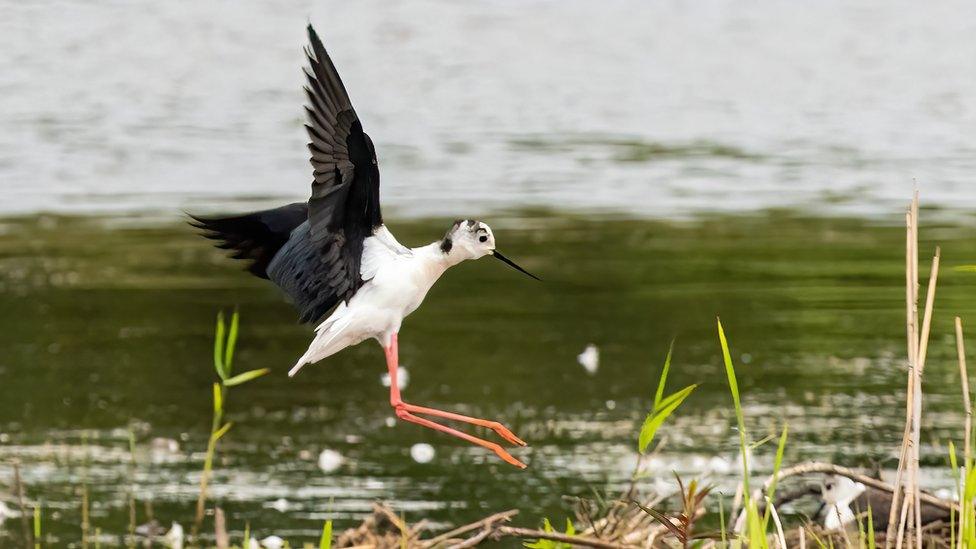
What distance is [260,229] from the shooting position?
406cm

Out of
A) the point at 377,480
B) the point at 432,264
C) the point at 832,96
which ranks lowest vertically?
the point at 377,480

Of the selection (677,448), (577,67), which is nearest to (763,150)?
(577,67)

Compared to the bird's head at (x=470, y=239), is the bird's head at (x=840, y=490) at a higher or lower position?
lower

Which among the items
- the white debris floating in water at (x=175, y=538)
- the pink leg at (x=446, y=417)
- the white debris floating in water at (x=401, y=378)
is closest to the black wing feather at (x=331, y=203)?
the pink leg at (x=446, y=417)

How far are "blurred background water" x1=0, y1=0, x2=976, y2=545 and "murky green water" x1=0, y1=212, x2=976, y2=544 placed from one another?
0.02 metres

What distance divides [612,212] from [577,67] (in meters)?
8.01

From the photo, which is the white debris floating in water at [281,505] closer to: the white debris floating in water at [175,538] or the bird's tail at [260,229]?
the white debris floating in water at [175,538]

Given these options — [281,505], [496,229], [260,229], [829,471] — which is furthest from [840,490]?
[496,229]

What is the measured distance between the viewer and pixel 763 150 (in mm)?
16641

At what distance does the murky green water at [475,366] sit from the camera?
656 cm

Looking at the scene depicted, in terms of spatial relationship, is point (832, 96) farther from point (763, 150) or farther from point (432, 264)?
point (432, 264)

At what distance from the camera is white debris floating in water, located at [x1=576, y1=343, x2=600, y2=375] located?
8.39 m

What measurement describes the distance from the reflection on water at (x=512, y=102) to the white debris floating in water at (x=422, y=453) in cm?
638

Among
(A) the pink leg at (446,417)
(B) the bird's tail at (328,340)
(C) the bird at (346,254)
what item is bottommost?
(A) the pink leg at (446,417)
